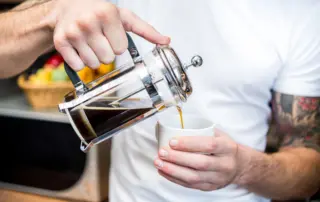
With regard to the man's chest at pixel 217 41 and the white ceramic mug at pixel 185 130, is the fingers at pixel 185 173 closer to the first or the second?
the white ceramic mug at pixel 185 130

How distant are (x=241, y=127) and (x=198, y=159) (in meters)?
0.28

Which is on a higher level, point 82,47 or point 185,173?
point 82,47

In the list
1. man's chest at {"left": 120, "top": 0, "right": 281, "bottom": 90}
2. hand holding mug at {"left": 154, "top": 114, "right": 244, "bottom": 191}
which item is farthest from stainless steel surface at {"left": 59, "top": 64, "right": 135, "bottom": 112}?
man's chest at {"left": 120, "top": 0, "right": 281, "bottom": 90}

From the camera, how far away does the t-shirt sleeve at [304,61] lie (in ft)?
2.87

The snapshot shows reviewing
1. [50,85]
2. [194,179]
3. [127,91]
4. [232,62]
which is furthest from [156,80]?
[50,85]

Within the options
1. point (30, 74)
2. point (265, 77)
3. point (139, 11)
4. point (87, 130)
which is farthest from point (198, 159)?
point (30, 74)

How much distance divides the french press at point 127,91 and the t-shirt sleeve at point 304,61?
299 mm

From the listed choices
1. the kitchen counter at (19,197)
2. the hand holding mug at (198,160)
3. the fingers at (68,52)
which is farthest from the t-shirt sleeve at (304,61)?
the kitchen counter at (19,197)

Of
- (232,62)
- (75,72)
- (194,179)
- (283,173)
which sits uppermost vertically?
(75,72)

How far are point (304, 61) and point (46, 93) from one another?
3.03 feet

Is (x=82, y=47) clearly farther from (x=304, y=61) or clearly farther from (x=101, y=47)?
(x=304, y=61)

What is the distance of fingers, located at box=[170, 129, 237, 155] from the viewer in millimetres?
658

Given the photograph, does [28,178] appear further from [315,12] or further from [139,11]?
[315,12]

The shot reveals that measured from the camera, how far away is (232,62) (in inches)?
34.9
